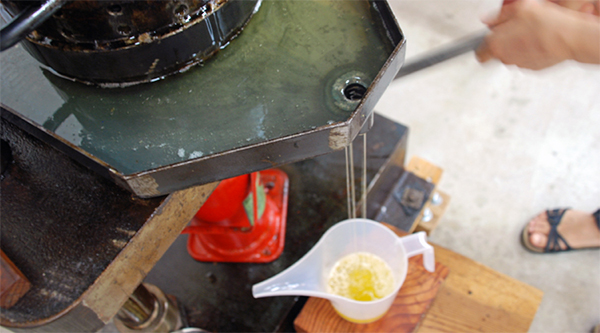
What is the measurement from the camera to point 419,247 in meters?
0.88

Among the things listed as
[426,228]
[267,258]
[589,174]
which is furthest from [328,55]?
[589,174]

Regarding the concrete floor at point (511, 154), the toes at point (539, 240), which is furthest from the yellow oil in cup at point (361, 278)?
the toes at point (539, 240)

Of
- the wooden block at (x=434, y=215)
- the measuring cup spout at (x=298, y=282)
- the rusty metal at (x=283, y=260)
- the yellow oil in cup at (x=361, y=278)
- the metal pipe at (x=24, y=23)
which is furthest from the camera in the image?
the wooden block at (x=434, y=215)

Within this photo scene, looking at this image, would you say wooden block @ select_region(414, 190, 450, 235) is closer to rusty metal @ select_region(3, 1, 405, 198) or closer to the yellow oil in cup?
the yellow oil in cup

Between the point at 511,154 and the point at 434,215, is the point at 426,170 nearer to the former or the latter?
the point at 434,215

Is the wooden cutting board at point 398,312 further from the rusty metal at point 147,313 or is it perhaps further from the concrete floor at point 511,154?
the concrete floor at point 511,154

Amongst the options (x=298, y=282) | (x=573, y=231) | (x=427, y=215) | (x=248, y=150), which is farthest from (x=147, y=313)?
(x=573, y=231)

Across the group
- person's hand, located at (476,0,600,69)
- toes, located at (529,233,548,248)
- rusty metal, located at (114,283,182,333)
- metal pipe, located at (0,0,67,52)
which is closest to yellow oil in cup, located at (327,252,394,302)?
rusty metal, located at (114,283,182,333)

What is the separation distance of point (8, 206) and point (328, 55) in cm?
55

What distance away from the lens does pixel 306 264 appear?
0.87m

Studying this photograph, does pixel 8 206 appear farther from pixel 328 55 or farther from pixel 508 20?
pixel 508 20

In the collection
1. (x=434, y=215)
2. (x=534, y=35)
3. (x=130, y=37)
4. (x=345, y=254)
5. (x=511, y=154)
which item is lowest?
(x=511, y=154)

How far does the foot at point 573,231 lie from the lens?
1.59 meters

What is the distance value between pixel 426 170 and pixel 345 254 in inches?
25.3
